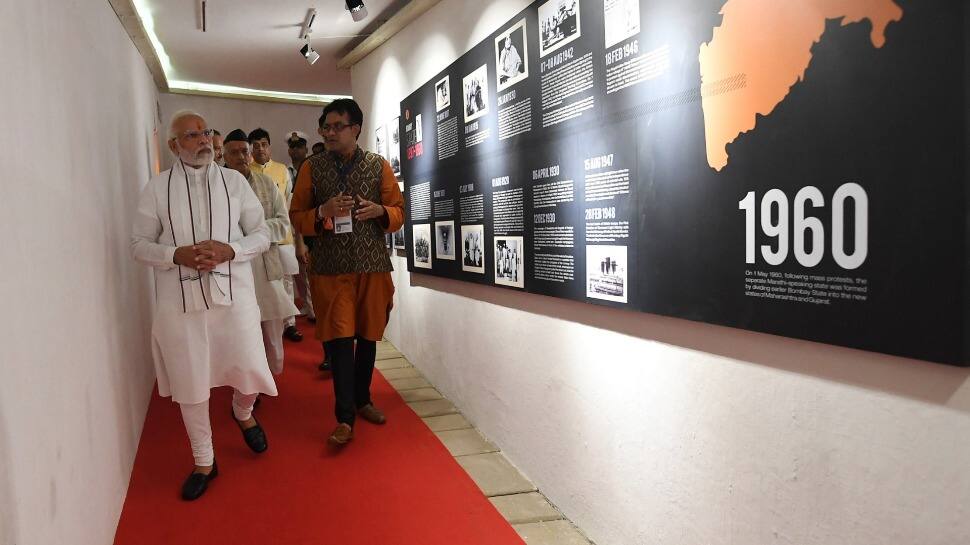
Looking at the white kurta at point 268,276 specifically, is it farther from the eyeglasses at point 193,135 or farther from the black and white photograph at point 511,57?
the black and white photograph at point 511,57

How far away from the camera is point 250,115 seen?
389 inches

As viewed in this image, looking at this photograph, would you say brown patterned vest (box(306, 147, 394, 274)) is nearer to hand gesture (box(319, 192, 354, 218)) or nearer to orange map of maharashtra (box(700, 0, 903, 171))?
hand gesture (box(319, 192, 354, 218))

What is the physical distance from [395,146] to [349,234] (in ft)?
6.88

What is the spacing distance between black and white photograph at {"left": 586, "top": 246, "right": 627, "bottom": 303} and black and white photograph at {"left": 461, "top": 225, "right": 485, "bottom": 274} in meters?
1.22

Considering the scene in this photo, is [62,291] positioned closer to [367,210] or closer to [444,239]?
[367,210]

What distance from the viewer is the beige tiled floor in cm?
262

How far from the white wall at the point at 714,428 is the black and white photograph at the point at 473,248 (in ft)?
0.65

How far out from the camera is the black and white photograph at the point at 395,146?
5.41 m

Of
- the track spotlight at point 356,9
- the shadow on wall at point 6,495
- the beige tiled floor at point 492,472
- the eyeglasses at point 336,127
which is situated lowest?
the beige tiled floor at point 492,472

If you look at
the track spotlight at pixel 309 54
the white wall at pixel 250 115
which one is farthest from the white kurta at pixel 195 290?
the white wall at pixel 250 115

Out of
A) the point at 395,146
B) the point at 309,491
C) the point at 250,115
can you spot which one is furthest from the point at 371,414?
the point at 250,115

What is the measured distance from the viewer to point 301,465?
3318 millimetres

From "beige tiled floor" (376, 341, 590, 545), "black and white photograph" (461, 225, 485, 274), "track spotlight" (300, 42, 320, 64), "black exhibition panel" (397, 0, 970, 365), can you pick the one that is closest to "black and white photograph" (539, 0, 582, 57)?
"black exhibition panel" (397, 0, 970, 365)

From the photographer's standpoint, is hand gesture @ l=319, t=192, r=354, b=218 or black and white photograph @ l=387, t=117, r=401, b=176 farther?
black and white photograph @ l=387, t=117, r=401, b=176
